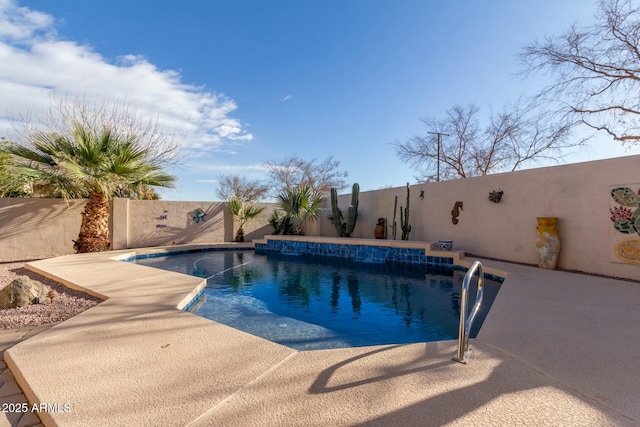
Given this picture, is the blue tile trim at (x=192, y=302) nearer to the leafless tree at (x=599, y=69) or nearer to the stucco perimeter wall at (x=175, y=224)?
the stucco perimeter wall at (x=175, y=224)

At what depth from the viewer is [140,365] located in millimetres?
2529

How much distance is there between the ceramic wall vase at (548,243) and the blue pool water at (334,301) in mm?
1505

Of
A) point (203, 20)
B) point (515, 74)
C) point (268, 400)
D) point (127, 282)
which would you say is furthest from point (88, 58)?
point (515, 74)

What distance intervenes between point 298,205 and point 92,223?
7.70m

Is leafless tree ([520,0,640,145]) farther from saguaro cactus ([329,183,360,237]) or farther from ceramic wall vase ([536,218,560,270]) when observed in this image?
saguaro cactus ([329,183,360,237])

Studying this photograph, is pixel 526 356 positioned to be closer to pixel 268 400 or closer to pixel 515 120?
pixel 268 400

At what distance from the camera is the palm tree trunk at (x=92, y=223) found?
10.1 meters

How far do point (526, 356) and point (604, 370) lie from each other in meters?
0.53

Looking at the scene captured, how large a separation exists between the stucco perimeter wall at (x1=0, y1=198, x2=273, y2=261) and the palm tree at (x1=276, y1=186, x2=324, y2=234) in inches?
89.8

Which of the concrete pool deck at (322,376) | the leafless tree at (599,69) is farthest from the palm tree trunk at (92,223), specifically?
the leafless tree at (599,69)

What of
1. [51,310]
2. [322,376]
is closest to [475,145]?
[322,376]

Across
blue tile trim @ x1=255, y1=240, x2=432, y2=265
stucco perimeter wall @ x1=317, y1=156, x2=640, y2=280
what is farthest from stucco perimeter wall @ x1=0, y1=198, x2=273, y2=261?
stucco perimeter wall @ x1=317, y1=156, x2=640, y2=280

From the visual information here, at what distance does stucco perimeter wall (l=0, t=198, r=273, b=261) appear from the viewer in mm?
10214

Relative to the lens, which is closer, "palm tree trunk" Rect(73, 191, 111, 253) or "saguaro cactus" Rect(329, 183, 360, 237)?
"palm tree trunk" Rect(73, 191, 111, 253)
